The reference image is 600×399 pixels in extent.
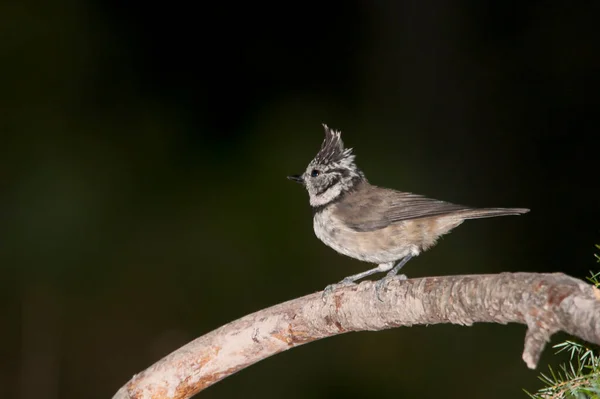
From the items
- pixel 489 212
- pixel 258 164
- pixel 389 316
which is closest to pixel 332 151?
pixel 489 212

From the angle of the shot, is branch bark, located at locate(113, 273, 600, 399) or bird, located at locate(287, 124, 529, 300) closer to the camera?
branch bark, located at locate(113, 273, 600, 399)

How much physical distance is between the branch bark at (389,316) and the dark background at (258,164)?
3.40m

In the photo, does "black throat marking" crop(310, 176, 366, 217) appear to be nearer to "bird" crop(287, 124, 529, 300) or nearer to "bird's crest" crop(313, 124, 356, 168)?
"bird" crop(287, 124, 529, 300)

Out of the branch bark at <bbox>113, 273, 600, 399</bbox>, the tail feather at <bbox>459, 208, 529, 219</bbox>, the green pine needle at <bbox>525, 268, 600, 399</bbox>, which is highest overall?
the tail feather at <bbox>459, 208, 529, 219</bbox>

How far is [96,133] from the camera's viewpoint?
6.95 meters

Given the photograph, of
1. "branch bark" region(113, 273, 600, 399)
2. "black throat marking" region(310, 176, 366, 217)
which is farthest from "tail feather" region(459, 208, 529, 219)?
"black throat marking" region(310, 176, 366, 217)

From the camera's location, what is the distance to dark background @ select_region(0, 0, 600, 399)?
637 cm

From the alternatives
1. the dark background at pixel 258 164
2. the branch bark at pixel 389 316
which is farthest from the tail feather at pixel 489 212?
the dark background at pixel 258 164

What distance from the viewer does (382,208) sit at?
3.82 m

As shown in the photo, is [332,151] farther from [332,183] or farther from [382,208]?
[382,208]

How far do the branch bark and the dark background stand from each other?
11.2 feet

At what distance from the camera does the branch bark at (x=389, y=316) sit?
1.91m

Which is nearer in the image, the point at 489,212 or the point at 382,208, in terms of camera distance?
the point at 489,212

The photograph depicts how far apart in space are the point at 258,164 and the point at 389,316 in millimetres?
4504
